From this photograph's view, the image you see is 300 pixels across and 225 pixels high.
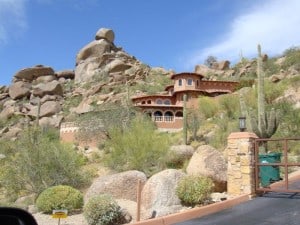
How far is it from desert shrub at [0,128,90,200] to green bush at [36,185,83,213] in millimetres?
3771

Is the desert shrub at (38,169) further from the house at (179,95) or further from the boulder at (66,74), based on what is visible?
the boulder at (66,74)

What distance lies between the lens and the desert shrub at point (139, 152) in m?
21.5

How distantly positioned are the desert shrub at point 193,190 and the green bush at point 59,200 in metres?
3.63

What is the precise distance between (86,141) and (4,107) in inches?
1331

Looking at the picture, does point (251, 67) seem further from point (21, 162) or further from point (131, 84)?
point (21, 162)

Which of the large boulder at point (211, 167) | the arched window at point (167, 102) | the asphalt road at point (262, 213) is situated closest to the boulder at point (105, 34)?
the arched window at point (167, 102)

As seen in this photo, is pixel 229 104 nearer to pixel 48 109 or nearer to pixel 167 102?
pixel 167 102

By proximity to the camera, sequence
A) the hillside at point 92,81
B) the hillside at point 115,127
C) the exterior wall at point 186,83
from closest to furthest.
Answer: the hillside at point 115,127 → the exterior wall at point 186,83 → the hillside at point 92,81

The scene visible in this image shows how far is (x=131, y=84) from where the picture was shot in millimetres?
68062

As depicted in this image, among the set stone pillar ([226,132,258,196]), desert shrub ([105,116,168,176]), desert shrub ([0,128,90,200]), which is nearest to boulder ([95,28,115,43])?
desert shrub ([105,116,168,176])

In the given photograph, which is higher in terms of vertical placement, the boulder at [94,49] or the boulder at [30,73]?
Answer: the boulder at [94,49]

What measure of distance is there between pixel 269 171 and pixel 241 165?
2.24 meters

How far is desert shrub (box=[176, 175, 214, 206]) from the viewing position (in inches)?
524

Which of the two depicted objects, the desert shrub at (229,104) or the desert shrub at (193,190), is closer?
the desert shrub at (193,190)
